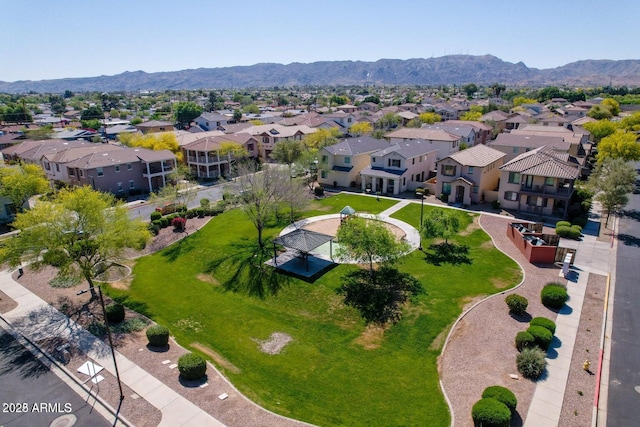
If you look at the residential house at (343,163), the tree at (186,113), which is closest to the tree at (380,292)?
the residential house at (343,163)

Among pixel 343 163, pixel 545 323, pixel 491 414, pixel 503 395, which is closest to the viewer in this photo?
pixel 491 414

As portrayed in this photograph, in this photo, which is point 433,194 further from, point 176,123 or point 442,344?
point 176,123

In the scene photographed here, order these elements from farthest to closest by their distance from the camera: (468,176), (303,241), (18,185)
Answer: (468,176) < (18,185) < (303,241)

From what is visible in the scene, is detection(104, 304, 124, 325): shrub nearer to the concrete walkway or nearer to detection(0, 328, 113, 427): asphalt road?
the concrete walkway

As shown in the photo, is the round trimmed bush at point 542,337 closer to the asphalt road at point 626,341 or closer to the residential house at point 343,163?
the asphalt road at point 626,341

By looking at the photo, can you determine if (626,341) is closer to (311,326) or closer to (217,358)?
(311,326)

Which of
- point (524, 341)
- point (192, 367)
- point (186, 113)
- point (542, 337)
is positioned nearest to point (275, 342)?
A: point (192, 367)
